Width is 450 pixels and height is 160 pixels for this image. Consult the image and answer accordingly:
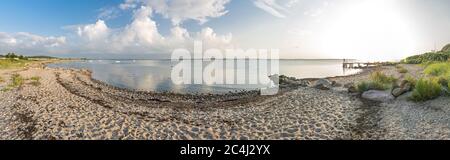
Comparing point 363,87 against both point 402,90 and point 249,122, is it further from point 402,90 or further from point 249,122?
point 249,122

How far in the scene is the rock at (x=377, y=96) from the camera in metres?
17.2

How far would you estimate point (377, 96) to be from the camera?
17.8 meters

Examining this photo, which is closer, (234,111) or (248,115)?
(248,115)

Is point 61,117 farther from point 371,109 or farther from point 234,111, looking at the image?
point 371,109

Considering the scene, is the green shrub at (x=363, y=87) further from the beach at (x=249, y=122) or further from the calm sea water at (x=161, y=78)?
the calm sea water at (x=161, y=78)

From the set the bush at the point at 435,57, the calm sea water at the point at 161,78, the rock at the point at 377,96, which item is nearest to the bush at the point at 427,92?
the rock at the point at 377,96

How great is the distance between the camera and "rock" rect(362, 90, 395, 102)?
56.3 ft

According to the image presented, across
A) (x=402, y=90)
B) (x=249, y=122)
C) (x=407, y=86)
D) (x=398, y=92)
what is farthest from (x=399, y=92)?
(x=249, y=122)

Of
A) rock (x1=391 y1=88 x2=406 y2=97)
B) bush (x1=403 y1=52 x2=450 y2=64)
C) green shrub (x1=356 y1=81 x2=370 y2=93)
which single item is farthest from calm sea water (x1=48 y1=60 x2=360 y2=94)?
rock (x1=391 y1=88 x2=406 y2=97)

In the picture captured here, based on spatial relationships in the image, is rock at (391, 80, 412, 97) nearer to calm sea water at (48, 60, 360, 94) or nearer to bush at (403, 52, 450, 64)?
calm sea water at (48, 60, 360, 94)

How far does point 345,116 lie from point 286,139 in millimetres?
4923

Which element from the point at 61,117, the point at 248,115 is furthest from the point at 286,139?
the point at 61,117
